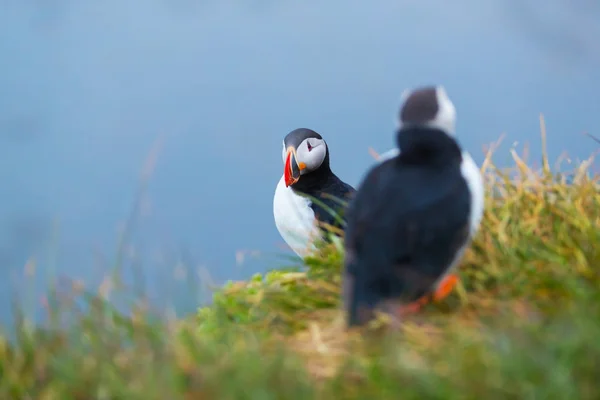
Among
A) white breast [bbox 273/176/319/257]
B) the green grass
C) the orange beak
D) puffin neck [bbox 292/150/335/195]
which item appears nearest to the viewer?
the green grass

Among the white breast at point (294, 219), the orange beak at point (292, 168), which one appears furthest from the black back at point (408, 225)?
the orange beak at point (292, 168)

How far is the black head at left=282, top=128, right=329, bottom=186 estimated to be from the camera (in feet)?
24.9

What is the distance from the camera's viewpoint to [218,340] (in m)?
4.06

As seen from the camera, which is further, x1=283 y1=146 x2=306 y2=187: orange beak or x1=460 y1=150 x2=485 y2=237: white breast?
x1=283 y1=146 x2=306 y2=187: orange beak

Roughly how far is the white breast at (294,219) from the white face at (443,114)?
2768mm

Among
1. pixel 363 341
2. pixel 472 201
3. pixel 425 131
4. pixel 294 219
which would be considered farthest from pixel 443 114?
pixel 294 219

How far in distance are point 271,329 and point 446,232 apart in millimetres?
1338

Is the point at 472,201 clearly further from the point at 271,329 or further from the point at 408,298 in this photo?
the point at 271,329

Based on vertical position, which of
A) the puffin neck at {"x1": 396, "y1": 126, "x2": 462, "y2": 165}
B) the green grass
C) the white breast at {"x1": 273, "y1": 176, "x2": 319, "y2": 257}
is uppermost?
the white breast at {"x1": 273, "y1": 176, "x2": 319, "y2": 257}

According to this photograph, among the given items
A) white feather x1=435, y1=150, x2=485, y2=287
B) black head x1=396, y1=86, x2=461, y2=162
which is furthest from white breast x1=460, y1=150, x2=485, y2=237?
black head x1=396, y1=86, x2=461, y2=162

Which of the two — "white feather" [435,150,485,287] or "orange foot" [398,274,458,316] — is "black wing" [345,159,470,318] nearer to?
"white feather" [435,150,485,287]

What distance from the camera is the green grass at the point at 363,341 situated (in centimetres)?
340

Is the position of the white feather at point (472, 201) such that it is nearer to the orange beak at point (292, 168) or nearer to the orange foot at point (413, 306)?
the orange foot at point (413, 306)

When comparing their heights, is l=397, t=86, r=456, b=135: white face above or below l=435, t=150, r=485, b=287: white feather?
A: above
